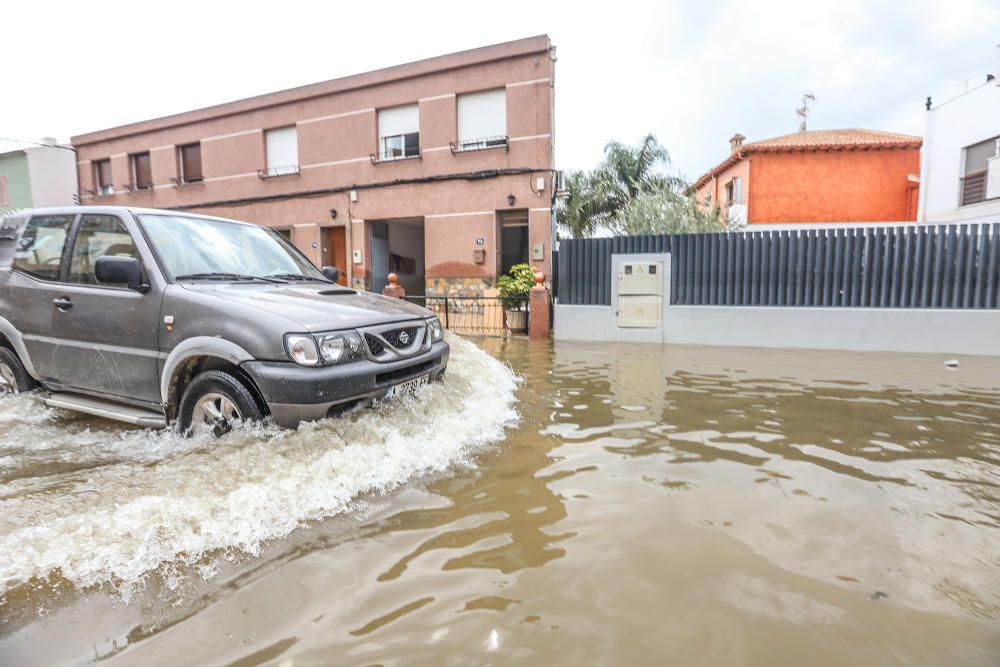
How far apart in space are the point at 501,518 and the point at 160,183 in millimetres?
18606

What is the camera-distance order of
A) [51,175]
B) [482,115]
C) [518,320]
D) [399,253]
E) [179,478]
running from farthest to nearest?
[51,175] < [399,253] < [482,115] < [518,320] < [179,478]

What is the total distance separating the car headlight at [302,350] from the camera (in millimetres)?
2877

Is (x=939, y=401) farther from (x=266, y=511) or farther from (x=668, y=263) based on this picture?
(x=266, y=511)

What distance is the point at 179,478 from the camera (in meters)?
2.71

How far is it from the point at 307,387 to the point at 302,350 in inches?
8.5

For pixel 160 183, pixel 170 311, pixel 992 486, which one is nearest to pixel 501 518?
pixel 170 311

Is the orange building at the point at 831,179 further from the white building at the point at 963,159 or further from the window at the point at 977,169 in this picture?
the window at the point at 977,169

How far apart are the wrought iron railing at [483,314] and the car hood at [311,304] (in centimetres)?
712

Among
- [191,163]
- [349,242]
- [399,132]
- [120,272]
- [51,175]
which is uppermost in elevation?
[399,132]

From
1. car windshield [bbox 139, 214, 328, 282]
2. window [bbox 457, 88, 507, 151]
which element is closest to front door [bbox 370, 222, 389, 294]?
window [bbox 457, 88, 507, 151]

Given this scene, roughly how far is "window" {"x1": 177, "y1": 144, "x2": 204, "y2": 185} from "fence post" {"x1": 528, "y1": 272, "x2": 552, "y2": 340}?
1235 cm

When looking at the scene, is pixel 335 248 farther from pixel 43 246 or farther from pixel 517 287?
pixel 43 246

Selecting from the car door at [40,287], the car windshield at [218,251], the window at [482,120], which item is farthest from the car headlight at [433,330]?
the window at [482,120]

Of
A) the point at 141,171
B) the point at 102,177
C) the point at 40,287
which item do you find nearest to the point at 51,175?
the point at 102,177
